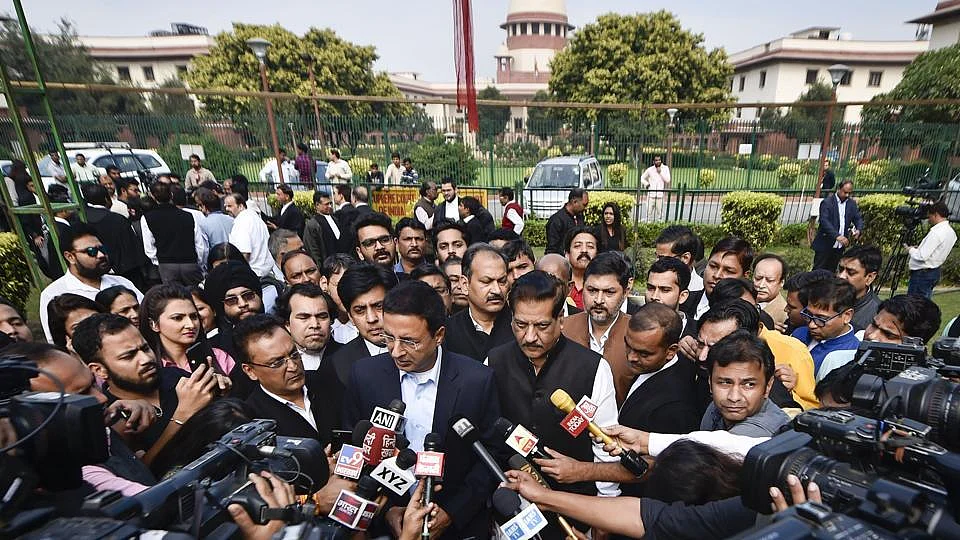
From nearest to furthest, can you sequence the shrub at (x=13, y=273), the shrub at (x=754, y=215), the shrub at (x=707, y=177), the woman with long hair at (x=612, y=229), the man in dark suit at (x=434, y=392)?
1. the man in dark suit at (x=434, y=392)
2. the shrub at (x=13, y=273)
3. the woman with long hair at (x=612, y=229)
4. the shrub at (x=754, y=215)
5. the shrub at (x=707, y=177)

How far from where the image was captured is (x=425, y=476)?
1714mm

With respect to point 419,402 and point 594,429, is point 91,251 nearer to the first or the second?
point 419,402

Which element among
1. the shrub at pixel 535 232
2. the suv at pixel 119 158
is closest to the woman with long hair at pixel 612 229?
the shrub at pixel 535 232

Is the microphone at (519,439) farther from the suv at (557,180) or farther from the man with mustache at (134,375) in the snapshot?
the suv at (557,180)

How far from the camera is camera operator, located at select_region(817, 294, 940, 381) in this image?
2.85 m

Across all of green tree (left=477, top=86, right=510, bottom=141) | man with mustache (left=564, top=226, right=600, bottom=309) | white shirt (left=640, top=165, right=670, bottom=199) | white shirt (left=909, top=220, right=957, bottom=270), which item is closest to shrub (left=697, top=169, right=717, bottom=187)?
white shirt (left=640, top=165, right=670, bottom=199)

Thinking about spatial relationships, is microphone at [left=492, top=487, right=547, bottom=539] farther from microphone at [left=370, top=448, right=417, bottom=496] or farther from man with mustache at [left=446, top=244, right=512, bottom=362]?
man with mustache at [left=446, top=244, right=512, bottom=362]

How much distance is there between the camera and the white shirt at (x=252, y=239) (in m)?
5.47

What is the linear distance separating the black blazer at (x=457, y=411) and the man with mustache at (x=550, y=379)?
19 centimetres

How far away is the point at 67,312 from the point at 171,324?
32.0 inches

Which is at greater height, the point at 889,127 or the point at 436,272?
the point at 889,127

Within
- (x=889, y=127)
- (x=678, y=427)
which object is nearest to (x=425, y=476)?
(x=678, y=427)

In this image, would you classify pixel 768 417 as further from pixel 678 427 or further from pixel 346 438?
pixel 346 438

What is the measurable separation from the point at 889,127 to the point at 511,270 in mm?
11930
